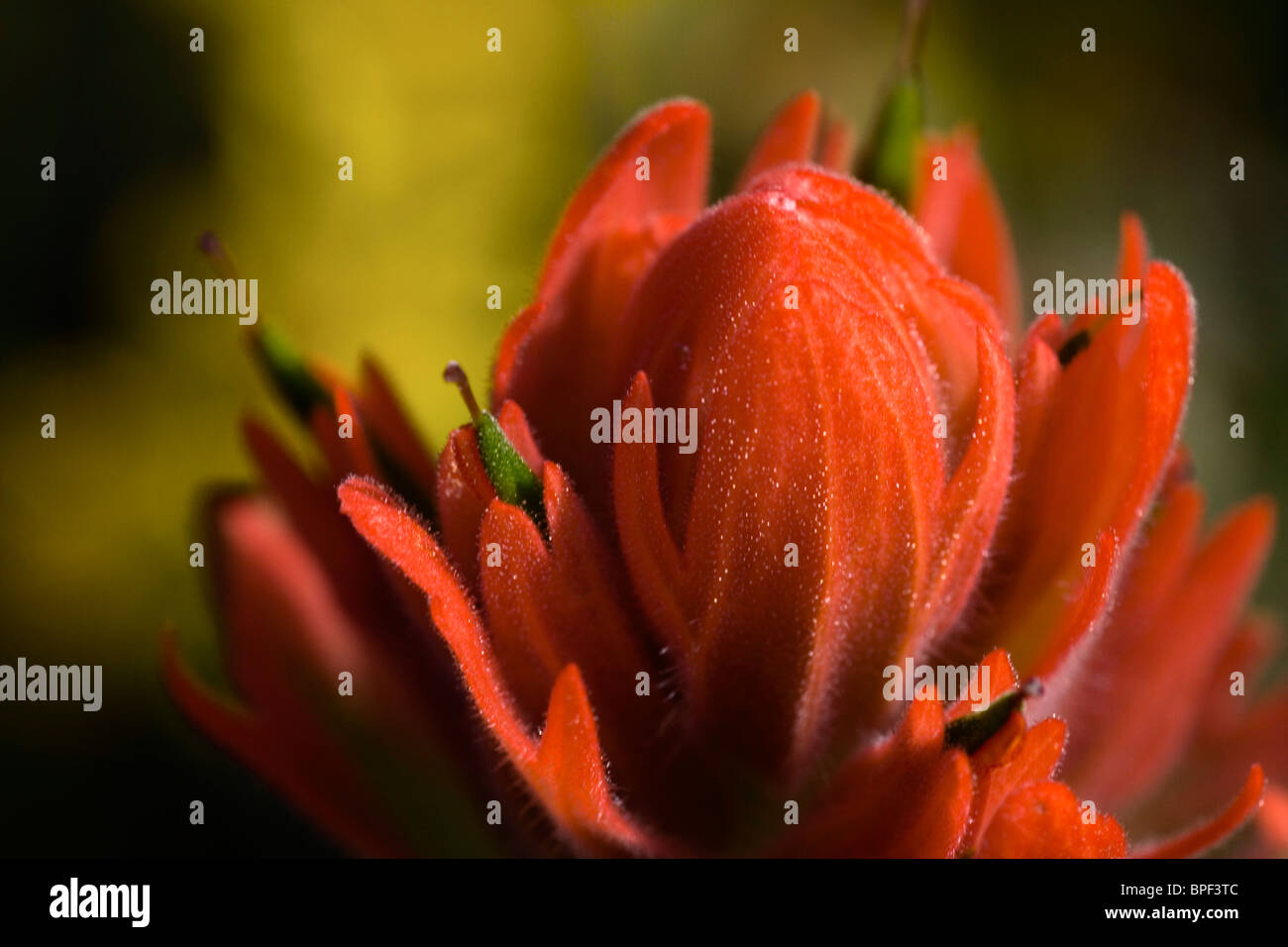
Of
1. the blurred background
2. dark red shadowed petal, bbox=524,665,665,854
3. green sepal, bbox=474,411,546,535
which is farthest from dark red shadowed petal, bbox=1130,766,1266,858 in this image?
the blurred background

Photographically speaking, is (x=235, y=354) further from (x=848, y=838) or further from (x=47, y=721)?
(x=848, y=838)

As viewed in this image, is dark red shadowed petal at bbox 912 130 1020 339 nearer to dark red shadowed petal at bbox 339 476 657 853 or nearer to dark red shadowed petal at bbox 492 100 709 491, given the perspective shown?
dark red shadowed petal at bbox 492 100 709 491

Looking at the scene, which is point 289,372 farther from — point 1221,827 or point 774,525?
point 1221,827

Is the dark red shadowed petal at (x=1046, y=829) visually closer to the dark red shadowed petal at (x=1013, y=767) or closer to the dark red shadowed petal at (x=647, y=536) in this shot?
the dark red shadowed petal at (x=1013, y=767)

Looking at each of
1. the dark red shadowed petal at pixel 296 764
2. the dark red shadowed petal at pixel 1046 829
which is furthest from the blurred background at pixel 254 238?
the dark red shadowed petal at pixel 1046 829

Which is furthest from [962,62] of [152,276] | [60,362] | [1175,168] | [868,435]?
[868,435]

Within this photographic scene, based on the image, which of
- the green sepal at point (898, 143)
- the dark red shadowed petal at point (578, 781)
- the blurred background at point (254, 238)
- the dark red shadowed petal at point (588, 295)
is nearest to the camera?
the dark red shadowed petal at point (578, 781)

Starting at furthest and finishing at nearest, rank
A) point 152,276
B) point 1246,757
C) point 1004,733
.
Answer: point 152,276
point 1246,757
point 1004,733
